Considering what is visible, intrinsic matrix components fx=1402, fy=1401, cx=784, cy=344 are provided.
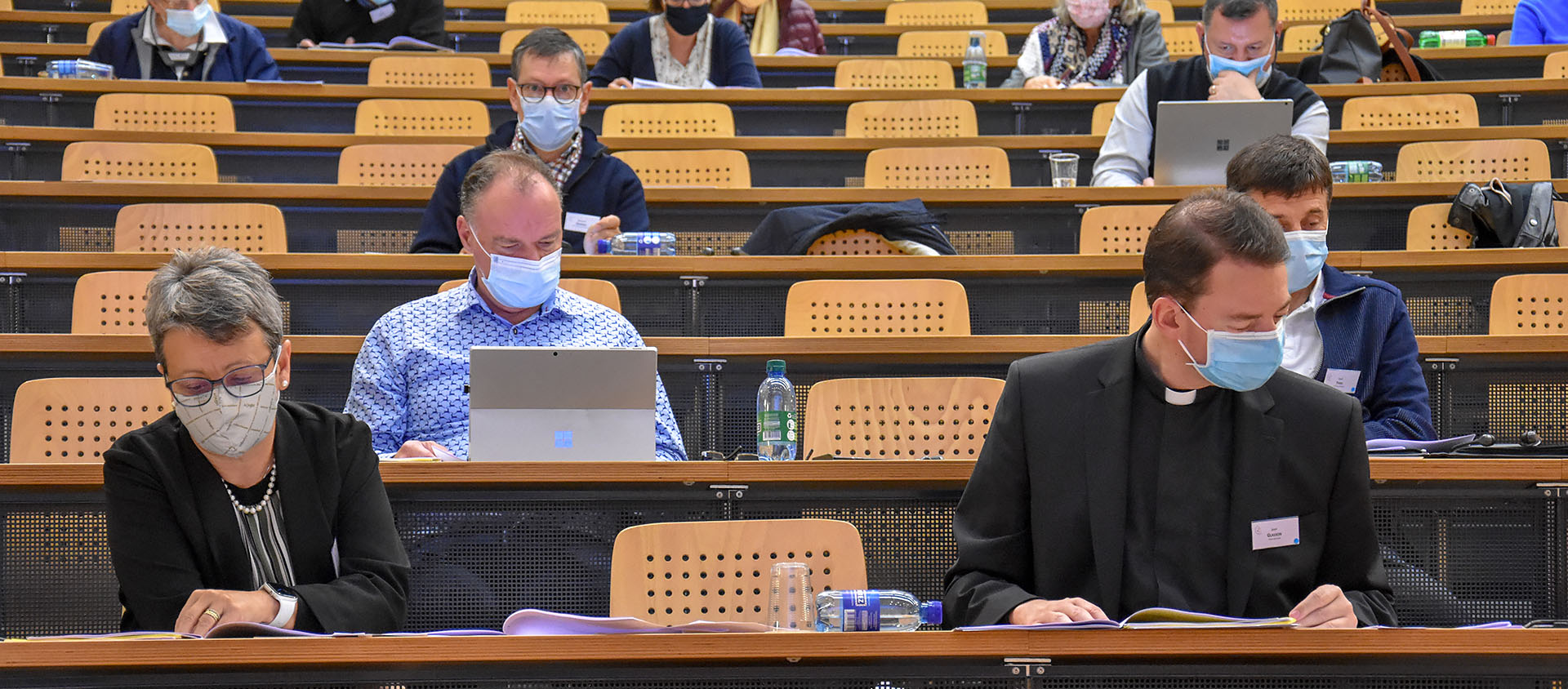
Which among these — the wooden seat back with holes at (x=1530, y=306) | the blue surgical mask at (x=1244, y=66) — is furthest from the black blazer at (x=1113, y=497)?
the blue surgical mask at (x=1244, y=66)

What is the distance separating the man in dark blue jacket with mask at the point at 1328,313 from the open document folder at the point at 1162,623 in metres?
1.35

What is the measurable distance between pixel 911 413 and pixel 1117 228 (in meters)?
1.52

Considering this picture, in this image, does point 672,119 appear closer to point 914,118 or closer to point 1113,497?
point 914,118

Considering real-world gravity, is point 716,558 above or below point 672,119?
below

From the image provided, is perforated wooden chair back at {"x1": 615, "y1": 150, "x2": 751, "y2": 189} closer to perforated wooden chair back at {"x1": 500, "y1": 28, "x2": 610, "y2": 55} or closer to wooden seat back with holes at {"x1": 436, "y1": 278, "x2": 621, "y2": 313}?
wooden seat back with holes at {"x1": 436, "y1": 278, "x2": 621, "y2": 313}

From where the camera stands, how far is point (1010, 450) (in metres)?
2.16

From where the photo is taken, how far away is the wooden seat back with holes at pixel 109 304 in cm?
364

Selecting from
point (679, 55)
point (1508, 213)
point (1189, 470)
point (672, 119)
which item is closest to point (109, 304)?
point (672, 119)

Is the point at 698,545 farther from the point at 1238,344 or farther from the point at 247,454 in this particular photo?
the point at 1238,344

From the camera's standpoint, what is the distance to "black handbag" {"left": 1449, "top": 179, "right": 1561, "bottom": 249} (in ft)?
14.1

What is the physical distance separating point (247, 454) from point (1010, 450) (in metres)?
1.21

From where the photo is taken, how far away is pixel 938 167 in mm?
5078

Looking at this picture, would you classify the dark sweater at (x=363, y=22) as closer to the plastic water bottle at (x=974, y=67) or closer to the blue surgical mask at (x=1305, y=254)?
the plastic water bottle at (x=974, y=67)

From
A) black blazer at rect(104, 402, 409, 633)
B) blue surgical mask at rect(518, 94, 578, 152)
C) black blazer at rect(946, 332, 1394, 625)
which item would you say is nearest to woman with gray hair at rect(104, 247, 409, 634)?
black blazer at rect(104, 402, 409, 633)
